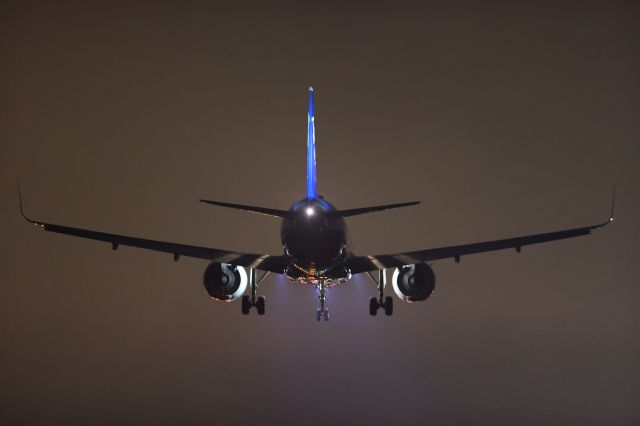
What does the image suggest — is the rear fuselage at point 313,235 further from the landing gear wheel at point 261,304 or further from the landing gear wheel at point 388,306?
the landing gear wheel at point 388,306

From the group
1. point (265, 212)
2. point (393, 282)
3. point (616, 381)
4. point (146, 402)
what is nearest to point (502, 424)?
point (616, 381)

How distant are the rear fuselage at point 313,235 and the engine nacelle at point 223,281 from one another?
7821 mm

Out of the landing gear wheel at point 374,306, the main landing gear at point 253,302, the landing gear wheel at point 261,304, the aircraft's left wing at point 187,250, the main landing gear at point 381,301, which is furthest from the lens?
the landing gear wheel at point 374,306

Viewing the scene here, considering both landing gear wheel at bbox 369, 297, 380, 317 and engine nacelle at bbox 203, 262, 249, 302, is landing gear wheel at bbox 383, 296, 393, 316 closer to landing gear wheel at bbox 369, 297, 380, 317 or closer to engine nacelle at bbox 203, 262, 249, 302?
landing gear wheel at bbox 369, 297, 380, 317

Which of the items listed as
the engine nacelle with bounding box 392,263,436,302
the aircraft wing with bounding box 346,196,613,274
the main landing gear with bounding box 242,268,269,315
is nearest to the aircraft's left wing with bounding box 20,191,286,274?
the main landing gear with bounding box 242,268,269,315

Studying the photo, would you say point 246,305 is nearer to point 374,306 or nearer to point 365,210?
point 374,306

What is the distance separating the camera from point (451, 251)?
5416 centimetres

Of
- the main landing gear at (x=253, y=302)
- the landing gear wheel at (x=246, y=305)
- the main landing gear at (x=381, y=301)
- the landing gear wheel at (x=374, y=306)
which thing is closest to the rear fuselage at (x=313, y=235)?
the main landing gear at (x=253, y=302)

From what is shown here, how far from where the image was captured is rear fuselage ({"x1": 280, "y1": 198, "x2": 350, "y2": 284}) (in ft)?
146

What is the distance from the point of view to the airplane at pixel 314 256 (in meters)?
44.8

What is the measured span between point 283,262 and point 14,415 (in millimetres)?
122922

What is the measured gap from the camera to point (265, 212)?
148 feet

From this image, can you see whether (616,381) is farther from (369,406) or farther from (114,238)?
(114,238)

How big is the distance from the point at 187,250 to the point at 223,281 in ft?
9.40
